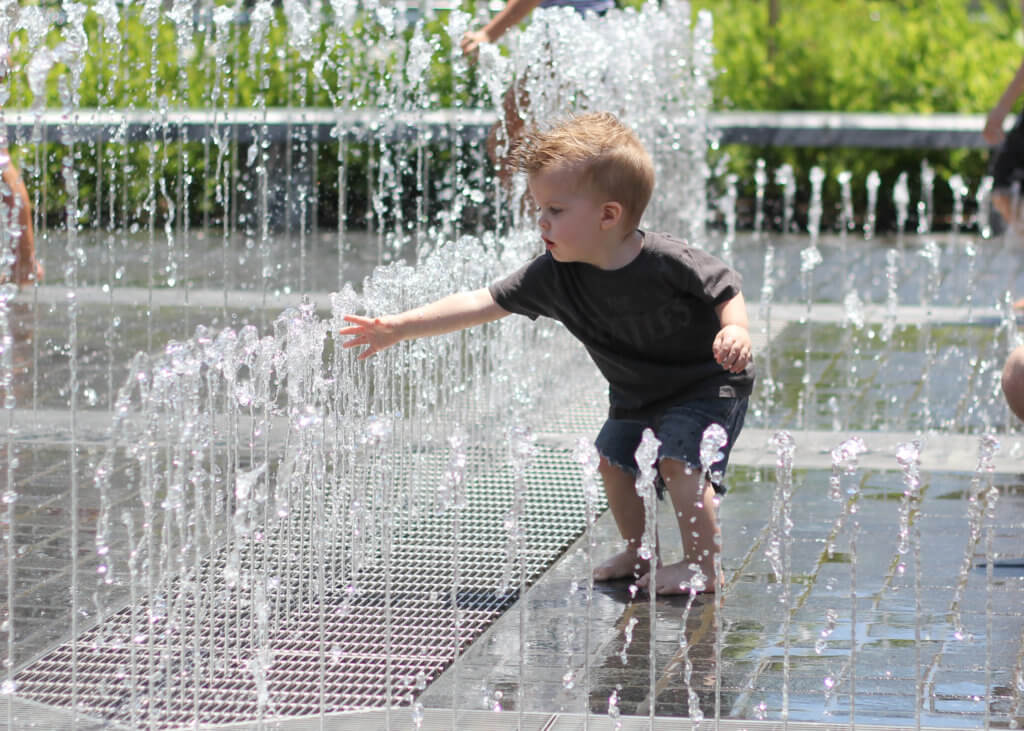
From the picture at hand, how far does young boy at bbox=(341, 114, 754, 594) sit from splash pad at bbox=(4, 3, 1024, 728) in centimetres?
24

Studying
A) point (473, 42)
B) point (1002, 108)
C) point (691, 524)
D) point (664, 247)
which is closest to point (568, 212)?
point (664, 247)

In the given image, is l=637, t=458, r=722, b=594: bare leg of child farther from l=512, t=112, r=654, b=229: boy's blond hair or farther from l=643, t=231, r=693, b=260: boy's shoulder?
l=512, t=112, r=654, b=229: boy's blond hair

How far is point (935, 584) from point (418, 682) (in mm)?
1376

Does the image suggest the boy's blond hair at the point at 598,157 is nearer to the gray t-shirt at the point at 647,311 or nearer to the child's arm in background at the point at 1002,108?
the gray t-shirt at the point at 647,311

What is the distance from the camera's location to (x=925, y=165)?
458 inches

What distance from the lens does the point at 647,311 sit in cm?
389

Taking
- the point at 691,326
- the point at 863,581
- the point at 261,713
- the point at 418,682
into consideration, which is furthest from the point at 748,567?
the point at 261,713

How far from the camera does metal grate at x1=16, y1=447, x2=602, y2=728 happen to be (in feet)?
10.6

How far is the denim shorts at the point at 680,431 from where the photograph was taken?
153 inches

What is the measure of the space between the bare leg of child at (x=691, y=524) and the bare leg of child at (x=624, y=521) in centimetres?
12

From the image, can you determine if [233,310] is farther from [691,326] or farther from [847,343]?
[691,326]

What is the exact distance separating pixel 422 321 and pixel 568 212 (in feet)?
1.36

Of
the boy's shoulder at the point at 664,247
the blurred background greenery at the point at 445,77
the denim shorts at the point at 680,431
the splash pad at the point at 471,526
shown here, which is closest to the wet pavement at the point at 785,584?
the splash pad at the point at 471,526

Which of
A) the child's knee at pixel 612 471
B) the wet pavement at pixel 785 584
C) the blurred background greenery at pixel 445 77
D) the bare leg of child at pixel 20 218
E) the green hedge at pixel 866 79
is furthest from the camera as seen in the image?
the green hedge at pixel 866 79
